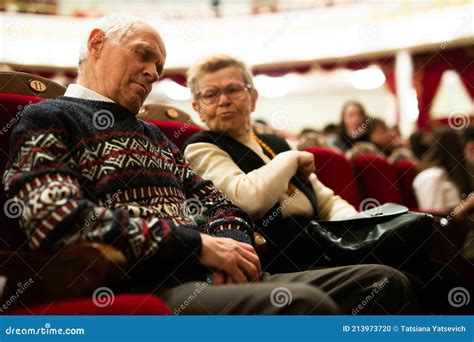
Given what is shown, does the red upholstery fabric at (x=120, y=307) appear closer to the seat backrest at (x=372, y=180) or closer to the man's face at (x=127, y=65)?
the man's face at (x=127, y=65)

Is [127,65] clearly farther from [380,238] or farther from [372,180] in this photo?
[372,180]

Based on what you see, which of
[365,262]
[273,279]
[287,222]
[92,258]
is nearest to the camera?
[92,258]

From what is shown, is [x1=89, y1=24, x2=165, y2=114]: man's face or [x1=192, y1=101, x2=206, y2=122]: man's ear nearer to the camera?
[x1=89, y1=24, x2=165, y2=114]: man's face

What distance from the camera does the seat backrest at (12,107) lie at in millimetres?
1129

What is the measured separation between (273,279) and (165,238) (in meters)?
0.34

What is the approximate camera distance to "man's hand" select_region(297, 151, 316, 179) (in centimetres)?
160

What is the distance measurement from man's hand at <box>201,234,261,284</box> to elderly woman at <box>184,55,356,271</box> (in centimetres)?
33

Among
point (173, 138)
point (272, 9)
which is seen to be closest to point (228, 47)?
point (272, 9)

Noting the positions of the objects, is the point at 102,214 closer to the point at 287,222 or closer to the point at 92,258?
the point at 92,258

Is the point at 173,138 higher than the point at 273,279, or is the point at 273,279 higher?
the point at 173,138

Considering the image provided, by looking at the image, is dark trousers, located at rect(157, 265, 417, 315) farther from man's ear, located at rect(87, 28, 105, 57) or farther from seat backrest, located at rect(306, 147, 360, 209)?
seat backrest, located at rect(306, 147, 360, 209)

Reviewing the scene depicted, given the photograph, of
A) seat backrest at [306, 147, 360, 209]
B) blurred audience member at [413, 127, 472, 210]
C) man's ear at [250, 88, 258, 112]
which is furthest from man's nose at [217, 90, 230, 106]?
blurred audience member at [413, 127, 472, 210]
